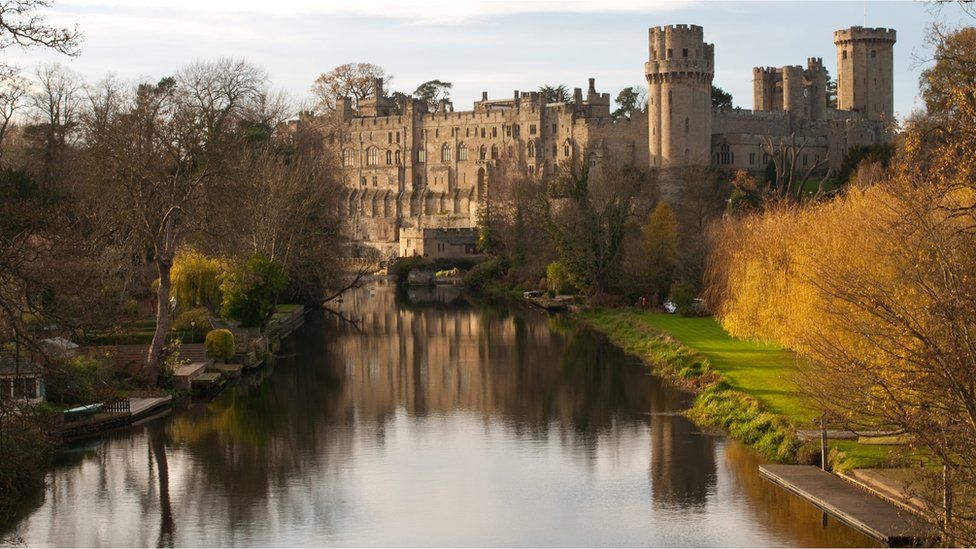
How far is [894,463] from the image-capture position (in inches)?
779

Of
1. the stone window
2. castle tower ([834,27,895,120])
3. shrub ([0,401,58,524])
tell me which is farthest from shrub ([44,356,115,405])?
castle tower ([834,27,895,120])

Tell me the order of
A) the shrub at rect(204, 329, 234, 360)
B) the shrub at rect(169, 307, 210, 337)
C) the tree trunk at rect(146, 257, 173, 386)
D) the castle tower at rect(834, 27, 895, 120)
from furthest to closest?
the castle tower at rect(834, 27, 895, 120), the shrub at rect(169, 307, 210, 337), the shrub at rect(204, 329, 234, 360), the tree trunk at rect(146, 257, 173, 386)

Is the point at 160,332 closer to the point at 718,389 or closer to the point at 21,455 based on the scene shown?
the point at 21,455

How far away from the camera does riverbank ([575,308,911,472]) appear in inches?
842

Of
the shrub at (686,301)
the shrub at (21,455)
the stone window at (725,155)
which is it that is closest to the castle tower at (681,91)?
the stone window at (725,155)

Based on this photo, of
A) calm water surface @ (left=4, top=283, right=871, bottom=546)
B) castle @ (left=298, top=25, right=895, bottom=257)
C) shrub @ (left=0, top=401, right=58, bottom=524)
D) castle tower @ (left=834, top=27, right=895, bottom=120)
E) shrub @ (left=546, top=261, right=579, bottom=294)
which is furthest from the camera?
castle tower @ (left=834, top=27, right=895, bottom=120)

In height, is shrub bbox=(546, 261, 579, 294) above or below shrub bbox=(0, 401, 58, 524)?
above

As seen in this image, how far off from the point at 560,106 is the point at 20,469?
71060mm

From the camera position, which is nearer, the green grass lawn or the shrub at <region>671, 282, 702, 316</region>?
the green grass lawn

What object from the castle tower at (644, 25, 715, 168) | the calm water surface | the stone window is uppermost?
the castle tower at (644, 25, 715, 168)

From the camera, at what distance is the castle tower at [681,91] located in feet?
242

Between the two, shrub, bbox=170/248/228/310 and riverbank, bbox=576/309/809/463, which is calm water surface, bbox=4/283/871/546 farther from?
shrub, bbox=170/248/228/310

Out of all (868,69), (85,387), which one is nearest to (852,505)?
(85,387)

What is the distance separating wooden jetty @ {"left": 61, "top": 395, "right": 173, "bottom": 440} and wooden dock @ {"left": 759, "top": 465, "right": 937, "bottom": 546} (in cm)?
1172
